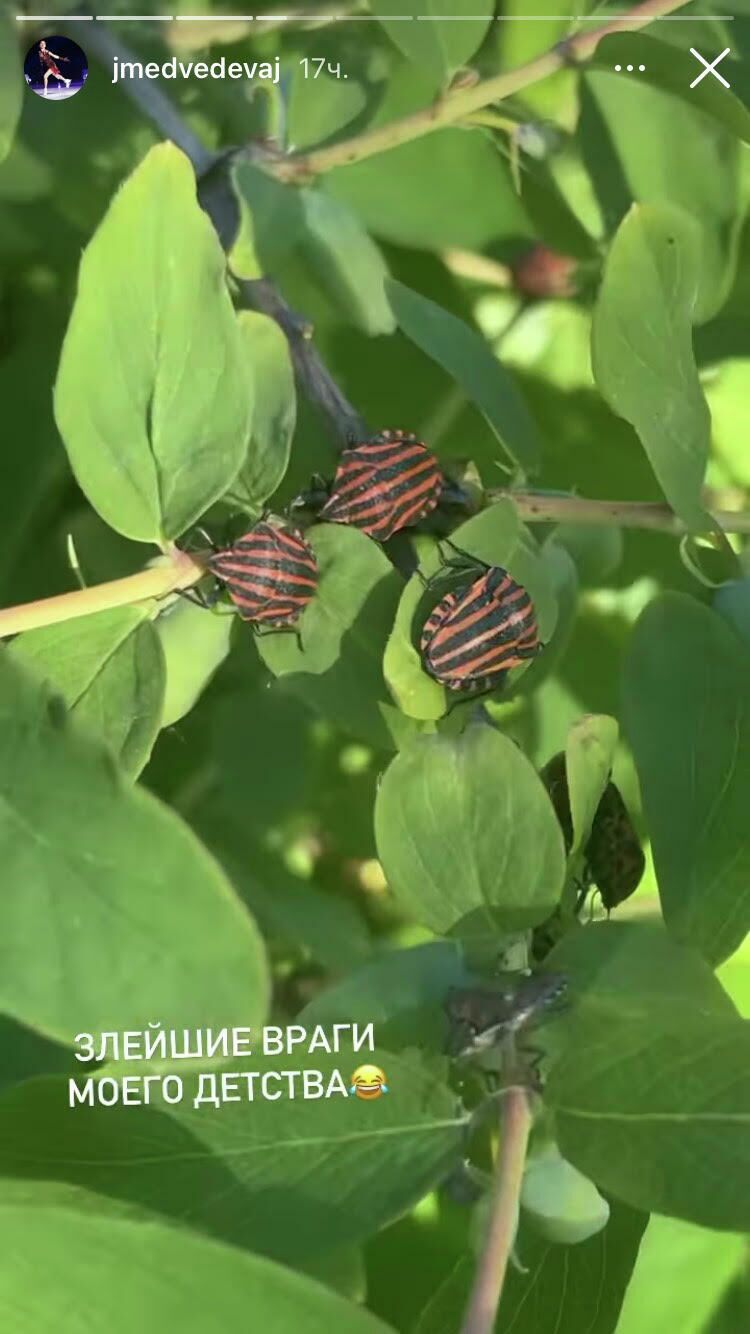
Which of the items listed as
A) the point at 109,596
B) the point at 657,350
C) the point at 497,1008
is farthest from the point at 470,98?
the point at 497,1008

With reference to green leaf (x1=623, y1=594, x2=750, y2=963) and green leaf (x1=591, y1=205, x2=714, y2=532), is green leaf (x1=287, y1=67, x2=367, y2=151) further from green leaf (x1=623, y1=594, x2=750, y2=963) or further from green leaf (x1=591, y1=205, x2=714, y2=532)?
green leaf (x1=623, y1=594, x2=750, y2=963)

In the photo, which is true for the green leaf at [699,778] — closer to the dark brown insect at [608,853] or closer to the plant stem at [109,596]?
the dark brown insect at [608,853]

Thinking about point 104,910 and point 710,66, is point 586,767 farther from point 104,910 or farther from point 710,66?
point 710,66

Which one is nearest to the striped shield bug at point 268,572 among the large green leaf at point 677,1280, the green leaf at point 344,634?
the green leaf at point 344,634

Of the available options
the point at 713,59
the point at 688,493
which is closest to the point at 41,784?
the point at 688,493

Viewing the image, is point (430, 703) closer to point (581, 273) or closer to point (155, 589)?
point (155, 589)

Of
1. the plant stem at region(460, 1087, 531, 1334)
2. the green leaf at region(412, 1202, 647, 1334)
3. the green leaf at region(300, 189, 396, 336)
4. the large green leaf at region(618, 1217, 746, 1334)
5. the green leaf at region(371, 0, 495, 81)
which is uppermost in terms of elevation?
the green leaf at region(371, 0, 495, 81)

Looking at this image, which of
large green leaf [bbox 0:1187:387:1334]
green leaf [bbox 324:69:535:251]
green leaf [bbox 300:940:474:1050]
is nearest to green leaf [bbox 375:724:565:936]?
green leaf [bbox 300:940:474:1050]
